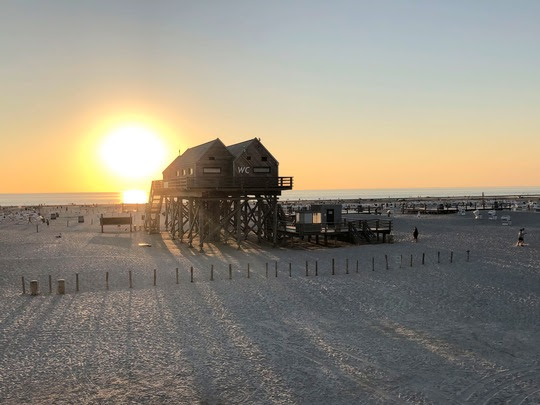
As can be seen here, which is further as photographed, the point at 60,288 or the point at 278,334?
the point at 60,288

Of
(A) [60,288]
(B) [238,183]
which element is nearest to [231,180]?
(B) [238,183]

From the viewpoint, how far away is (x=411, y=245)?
42.1 m

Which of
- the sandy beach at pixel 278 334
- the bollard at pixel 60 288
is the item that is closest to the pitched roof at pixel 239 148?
the sandy beach at pixel 278 334

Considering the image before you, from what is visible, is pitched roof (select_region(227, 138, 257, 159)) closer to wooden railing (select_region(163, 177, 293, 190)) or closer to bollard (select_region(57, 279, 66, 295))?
wooden railing (select_region(163, 177, 293, 190))

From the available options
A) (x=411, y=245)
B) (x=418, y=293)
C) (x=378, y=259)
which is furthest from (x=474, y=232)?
(x=418, y=293)

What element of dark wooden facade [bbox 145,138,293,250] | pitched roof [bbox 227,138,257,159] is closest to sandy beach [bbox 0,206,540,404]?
dark wooden facade [bbox 145,138,293,250]

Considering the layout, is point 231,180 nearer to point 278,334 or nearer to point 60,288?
point 60,288

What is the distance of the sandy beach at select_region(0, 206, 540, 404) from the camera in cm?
1304

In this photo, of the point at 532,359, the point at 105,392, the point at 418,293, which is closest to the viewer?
the point at 105,392

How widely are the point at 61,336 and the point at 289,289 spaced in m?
11.3

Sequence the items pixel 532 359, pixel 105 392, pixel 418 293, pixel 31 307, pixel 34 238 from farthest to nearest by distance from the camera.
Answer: pixel 34 238
pixel 418 293
pixel 31 307
pixel 532 359
pixel 105 392

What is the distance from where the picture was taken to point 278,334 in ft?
57.7

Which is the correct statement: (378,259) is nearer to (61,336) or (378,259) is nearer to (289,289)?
(289,289)

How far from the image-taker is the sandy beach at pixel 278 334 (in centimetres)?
1304
